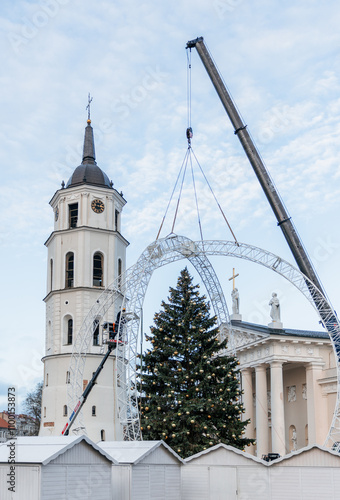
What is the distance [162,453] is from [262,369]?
27.1m

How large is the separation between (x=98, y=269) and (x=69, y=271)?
7.50 feet

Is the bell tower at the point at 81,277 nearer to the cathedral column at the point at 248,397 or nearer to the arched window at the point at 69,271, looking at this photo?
the arched window at the point at 69,271

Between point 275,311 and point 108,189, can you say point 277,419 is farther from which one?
point 108,189

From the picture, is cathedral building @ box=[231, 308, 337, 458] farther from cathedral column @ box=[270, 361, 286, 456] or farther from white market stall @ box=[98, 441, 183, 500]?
white market stall @ box=[98, 441, 183, 500]

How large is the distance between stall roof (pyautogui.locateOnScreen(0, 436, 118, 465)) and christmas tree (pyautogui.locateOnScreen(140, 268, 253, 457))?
13158mm

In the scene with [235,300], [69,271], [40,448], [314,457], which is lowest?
[314,457]

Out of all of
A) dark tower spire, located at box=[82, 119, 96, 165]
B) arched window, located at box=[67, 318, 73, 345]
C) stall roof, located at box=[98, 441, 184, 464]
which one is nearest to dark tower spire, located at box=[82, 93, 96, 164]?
dark tower spire, located at box=[82, 119, 96, 165]

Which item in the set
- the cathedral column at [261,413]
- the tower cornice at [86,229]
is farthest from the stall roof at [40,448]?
the tower cornice at [86,229]

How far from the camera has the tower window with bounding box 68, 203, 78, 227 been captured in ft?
173

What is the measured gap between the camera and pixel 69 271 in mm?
51438

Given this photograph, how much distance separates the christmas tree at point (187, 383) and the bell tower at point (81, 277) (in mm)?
13851

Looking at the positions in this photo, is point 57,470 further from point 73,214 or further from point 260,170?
point 73,214

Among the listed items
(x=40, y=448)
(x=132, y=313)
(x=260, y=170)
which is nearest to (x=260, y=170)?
(x=260, y=170)

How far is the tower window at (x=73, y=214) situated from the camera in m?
52.7
